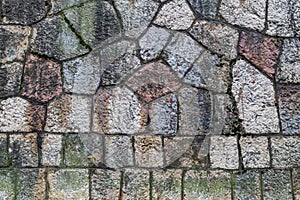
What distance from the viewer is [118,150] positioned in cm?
344

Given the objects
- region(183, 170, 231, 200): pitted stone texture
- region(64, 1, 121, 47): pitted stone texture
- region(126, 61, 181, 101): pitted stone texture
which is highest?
region(64, 1, 121, 47): pitted stone texture

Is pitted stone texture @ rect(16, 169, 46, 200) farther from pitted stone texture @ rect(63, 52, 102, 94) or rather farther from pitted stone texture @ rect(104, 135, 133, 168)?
pitted stone texture @ rect(63, 52, 102, 94)

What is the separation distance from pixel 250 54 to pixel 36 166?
1.58 meters

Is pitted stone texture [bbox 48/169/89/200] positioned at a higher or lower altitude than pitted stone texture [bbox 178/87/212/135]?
lower

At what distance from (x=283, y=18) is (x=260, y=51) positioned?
27 centimetres

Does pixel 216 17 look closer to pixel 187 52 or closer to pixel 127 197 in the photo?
pixel 187 52

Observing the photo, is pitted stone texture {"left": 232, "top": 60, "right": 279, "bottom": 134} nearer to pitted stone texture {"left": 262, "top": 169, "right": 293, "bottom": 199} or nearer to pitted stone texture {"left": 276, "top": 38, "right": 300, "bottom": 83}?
pitted stone texture {"left": 276, "top": 38, "right": 300, "bottom": 83}

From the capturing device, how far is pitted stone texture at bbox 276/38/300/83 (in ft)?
11.5

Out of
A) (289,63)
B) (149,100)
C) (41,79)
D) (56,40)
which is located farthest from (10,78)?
(289,63)

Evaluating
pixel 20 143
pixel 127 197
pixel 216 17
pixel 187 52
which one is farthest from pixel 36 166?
pixel 216 17

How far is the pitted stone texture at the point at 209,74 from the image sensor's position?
347cm

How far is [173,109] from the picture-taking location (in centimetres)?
345

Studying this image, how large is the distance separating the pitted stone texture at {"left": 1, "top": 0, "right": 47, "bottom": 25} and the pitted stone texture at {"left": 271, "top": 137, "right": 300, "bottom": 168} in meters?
1.75

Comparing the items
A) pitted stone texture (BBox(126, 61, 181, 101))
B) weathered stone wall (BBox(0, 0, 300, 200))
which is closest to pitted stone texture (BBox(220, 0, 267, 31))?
weathered stone wall (BBox(0, 0, 300, 200))
